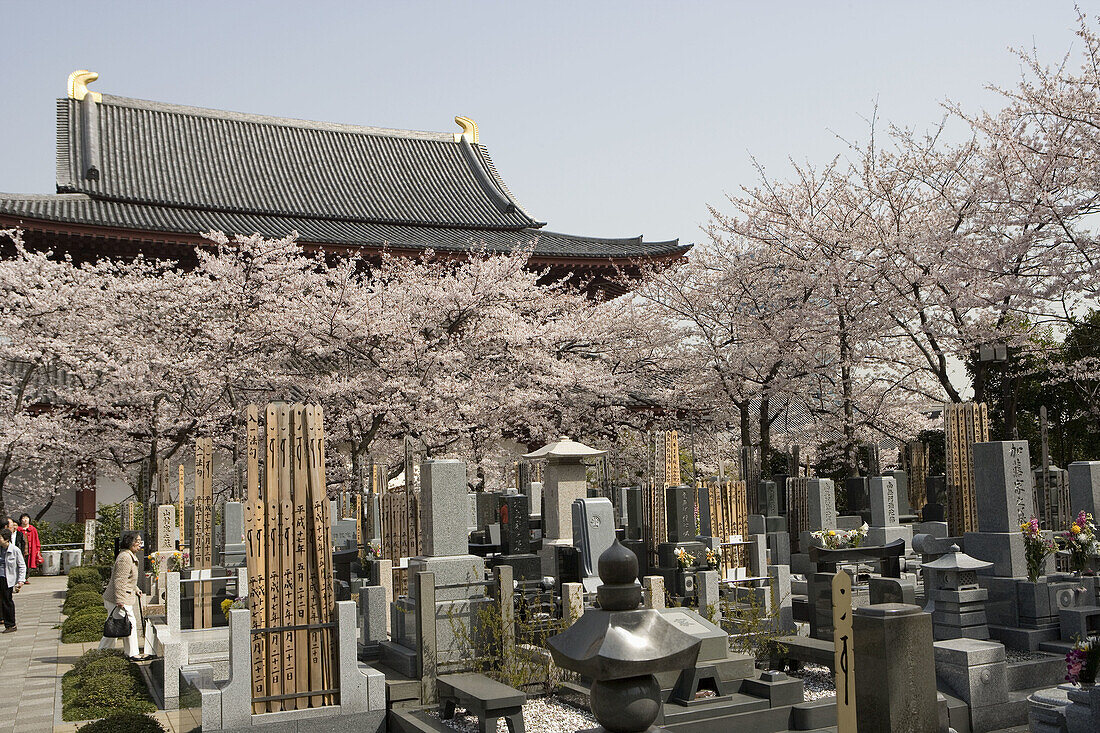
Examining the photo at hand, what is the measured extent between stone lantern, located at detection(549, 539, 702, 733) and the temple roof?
25407mm

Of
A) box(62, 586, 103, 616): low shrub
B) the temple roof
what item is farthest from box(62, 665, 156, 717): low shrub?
the temple roof

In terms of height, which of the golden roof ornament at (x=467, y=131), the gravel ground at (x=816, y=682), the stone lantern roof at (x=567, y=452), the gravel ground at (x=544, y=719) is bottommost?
the gravel ground at (x=544, y=719)

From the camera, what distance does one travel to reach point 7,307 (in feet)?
72.7

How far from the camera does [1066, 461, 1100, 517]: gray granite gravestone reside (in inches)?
483

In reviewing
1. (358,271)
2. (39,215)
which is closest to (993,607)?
(358,271)

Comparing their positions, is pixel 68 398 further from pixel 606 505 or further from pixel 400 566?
pixel 606 505

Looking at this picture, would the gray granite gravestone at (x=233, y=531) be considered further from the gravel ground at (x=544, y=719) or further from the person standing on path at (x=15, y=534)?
the gravel ground at (x=544, y=719)

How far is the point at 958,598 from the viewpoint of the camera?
9977 millimetres

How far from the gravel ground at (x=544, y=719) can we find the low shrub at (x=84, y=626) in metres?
8.18

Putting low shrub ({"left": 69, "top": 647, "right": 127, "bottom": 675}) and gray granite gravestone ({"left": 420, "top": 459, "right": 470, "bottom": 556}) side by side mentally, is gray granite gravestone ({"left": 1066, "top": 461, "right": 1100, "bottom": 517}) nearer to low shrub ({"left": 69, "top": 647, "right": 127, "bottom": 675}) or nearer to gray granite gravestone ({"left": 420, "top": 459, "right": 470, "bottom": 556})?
gray granite gravestone ({"left": 420, "top": 459, "right": 470, "bottom": 556})

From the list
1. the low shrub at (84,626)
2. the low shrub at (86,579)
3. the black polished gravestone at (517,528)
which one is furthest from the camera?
the low shrub at (86,579)

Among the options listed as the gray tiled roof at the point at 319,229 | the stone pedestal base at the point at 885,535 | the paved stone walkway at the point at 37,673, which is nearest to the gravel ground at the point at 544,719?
the paved stone walkway at the point at 37,673

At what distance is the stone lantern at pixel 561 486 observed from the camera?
16.5 metres

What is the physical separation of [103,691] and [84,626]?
17.5 ft
